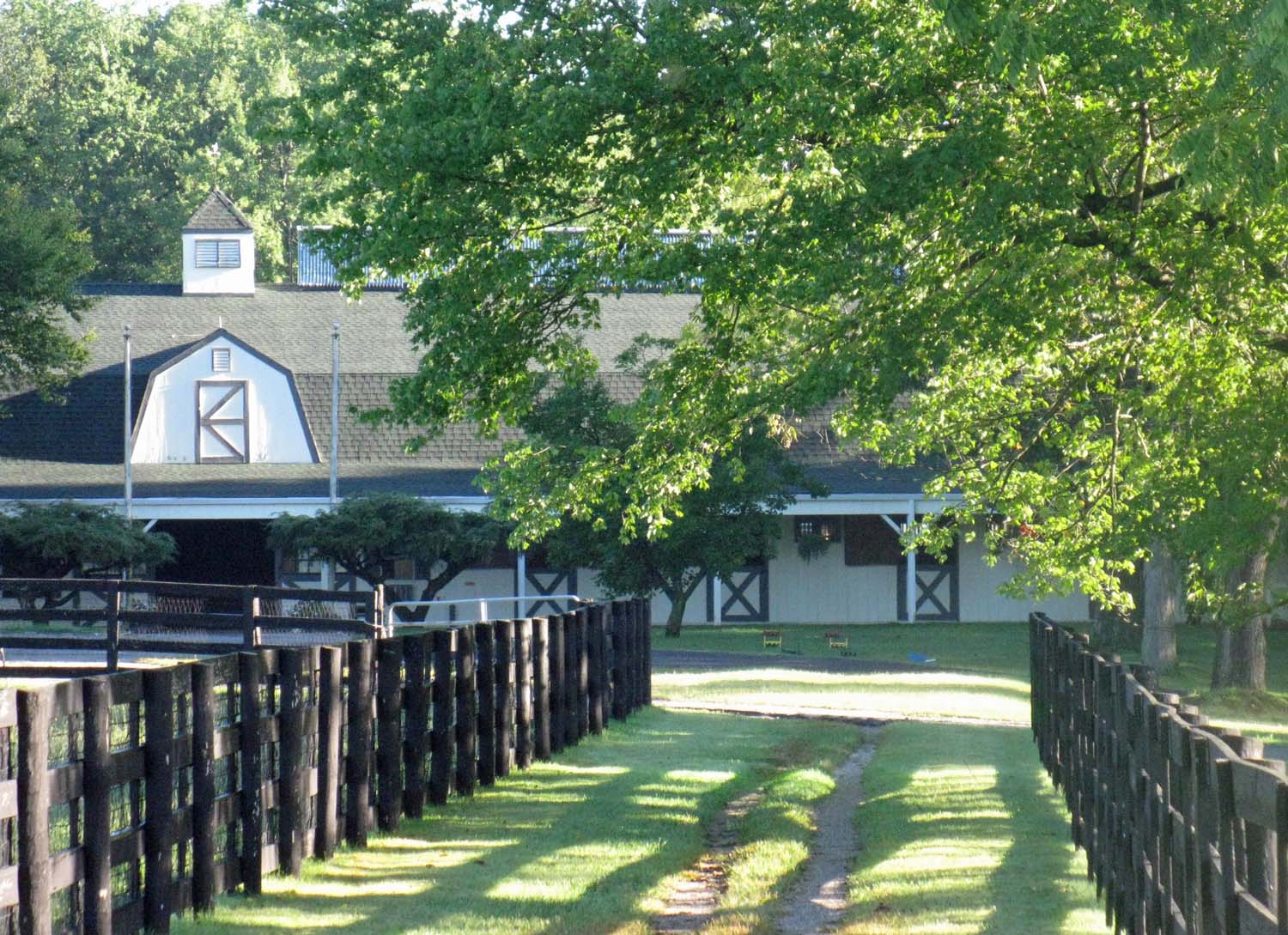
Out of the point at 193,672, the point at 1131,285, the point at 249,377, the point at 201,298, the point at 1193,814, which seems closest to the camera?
the point at 1193,814

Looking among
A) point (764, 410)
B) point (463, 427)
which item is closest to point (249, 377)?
point (463, 427)

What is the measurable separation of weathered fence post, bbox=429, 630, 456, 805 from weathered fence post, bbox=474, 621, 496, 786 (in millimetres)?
894

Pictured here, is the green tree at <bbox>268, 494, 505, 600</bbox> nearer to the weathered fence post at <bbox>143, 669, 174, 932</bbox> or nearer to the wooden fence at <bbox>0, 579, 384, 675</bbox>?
the wooden fence at <bbox>0, 579, 384, 675</bbox>

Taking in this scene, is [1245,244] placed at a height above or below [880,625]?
above

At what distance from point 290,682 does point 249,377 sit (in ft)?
91.0

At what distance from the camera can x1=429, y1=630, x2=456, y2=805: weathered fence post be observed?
1069cm

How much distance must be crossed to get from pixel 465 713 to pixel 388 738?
1437 mm

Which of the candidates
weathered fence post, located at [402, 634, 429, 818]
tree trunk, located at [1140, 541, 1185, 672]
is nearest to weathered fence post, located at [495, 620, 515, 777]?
weathered fence post, located at [402, 634, 429, 818]

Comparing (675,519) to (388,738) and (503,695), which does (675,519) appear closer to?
(503,695)

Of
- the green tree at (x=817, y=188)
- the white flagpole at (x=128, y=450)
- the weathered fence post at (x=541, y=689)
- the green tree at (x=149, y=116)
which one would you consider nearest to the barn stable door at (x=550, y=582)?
the white flagpole at (x=128, y=450)

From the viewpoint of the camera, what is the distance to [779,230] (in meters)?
11.5

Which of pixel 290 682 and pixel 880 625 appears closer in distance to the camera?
pixel 290 682

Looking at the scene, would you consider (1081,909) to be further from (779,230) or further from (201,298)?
(201,298)

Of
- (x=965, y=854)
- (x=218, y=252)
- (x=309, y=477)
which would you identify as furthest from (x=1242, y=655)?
(x=218, y=252)
